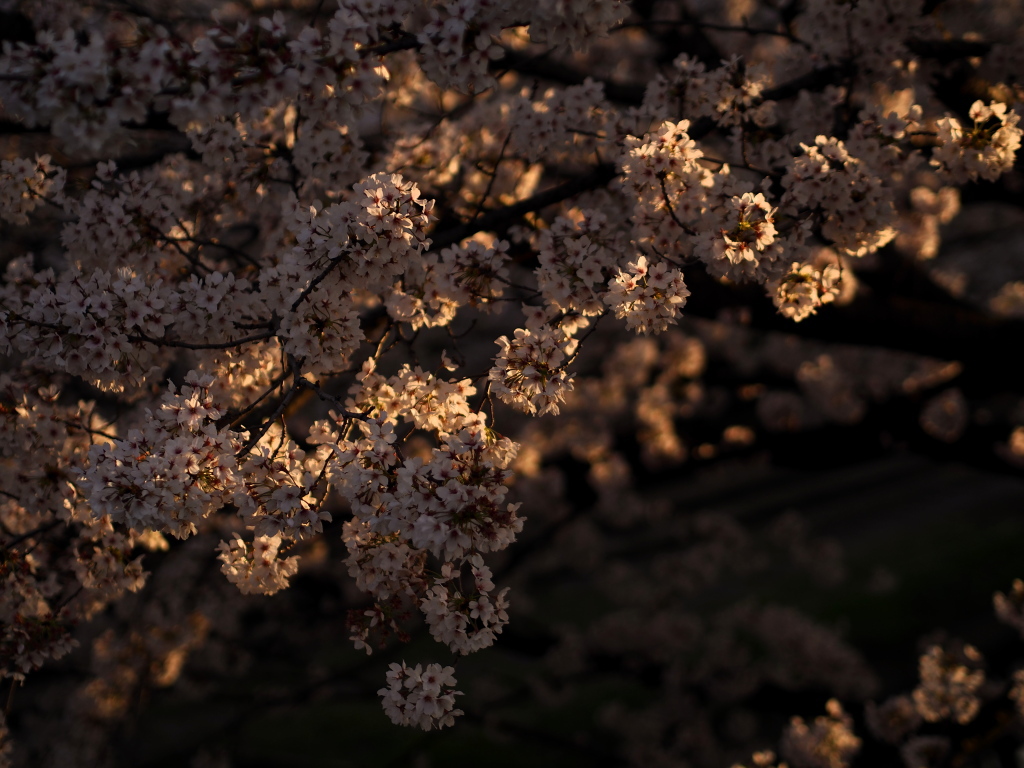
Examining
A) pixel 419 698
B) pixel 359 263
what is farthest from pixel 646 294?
pixel 419 698

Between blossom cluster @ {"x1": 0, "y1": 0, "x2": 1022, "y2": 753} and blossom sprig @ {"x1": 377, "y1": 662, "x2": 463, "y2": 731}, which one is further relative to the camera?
blossom sprig @ {"x1": 377, "y1": 662, "x2": 463, "y2": 731}

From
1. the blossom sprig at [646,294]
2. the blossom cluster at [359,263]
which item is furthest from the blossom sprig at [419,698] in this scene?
the blossom sprig at [646,294]

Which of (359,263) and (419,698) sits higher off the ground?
(359,263)

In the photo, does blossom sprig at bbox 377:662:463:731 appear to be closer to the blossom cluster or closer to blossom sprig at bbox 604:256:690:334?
the blossom cluster

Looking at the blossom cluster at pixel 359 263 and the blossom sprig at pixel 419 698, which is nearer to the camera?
the blossom cluster at pixel 359 263

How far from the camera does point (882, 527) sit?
54.9 ft

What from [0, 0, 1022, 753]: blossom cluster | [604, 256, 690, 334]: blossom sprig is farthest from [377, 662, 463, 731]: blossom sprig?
[604, 256, 690, 334]: blossom sprig

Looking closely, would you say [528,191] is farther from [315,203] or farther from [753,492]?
[753,492]

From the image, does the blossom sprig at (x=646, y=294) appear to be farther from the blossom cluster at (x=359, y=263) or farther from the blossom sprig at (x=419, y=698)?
the blossom sprig at (x=419, y=698)

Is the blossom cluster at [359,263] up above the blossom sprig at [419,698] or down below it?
above

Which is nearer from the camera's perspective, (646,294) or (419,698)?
(419,698)

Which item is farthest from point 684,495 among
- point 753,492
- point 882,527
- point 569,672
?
point 569,672

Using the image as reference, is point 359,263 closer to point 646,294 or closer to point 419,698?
point 646,294

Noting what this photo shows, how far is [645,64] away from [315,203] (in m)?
8.18
